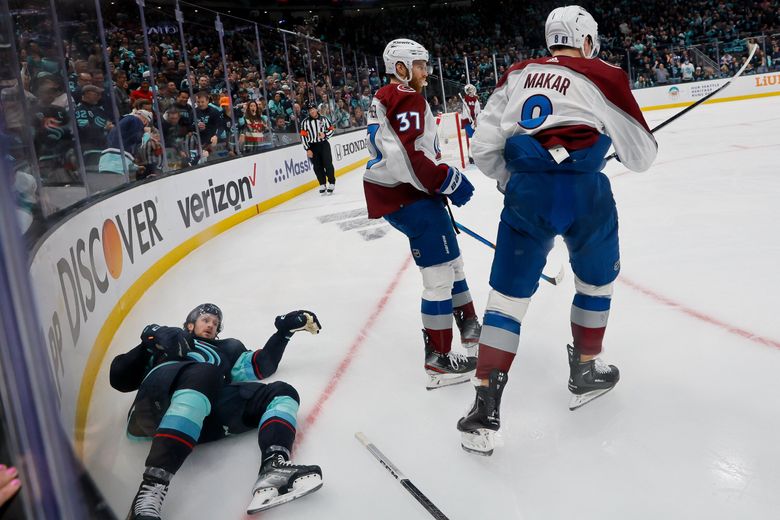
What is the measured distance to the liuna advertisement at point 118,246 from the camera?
1495 millimetres

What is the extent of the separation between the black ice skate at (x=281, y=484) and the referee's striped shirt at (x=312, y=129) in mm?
6607

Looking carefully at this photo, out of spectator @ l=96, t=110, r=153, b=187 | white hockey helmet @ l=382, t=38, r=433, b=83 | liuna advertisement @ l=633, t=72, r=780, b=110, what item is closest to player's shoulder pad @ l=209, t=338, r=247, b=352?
white hockey helmet @ l=382, t=38, r=433, b=83

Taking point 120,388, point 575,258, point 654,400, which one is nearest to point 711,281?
point 654,400

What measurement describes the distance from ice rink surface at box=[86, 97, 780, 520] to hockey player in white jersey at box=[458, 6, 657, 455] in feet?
0.73

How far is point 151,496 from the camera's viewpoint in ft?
5.01

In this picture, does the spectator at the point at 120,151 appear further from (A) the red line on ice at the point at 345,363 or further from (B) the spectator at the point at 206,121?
(A) the red line on ice at the point at 345,363

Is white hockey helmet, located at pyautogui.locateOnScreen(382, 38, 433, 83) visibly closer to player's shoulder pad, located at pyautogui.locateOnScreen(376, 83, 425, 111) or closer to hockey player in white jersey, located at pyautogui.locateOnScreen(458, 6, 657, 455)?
player's shoulder pad, located at pyautogui.locateOnScreen(376, 83, 425, 111)

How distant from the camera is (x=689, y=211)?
4.53 meters

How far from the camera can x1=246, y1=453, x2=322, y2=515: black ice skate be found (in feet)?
5.13

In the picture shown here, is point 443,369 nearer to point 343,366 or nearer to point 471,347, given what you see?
point 471,347

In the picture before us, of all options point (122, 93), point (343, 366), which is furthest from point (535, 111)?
point (122, 93)

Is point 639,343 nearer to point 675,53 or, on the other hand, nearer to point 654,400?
point 654,400

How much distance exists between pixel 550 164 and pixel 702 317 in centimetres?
137

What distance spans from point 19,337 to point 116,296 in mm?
3028
